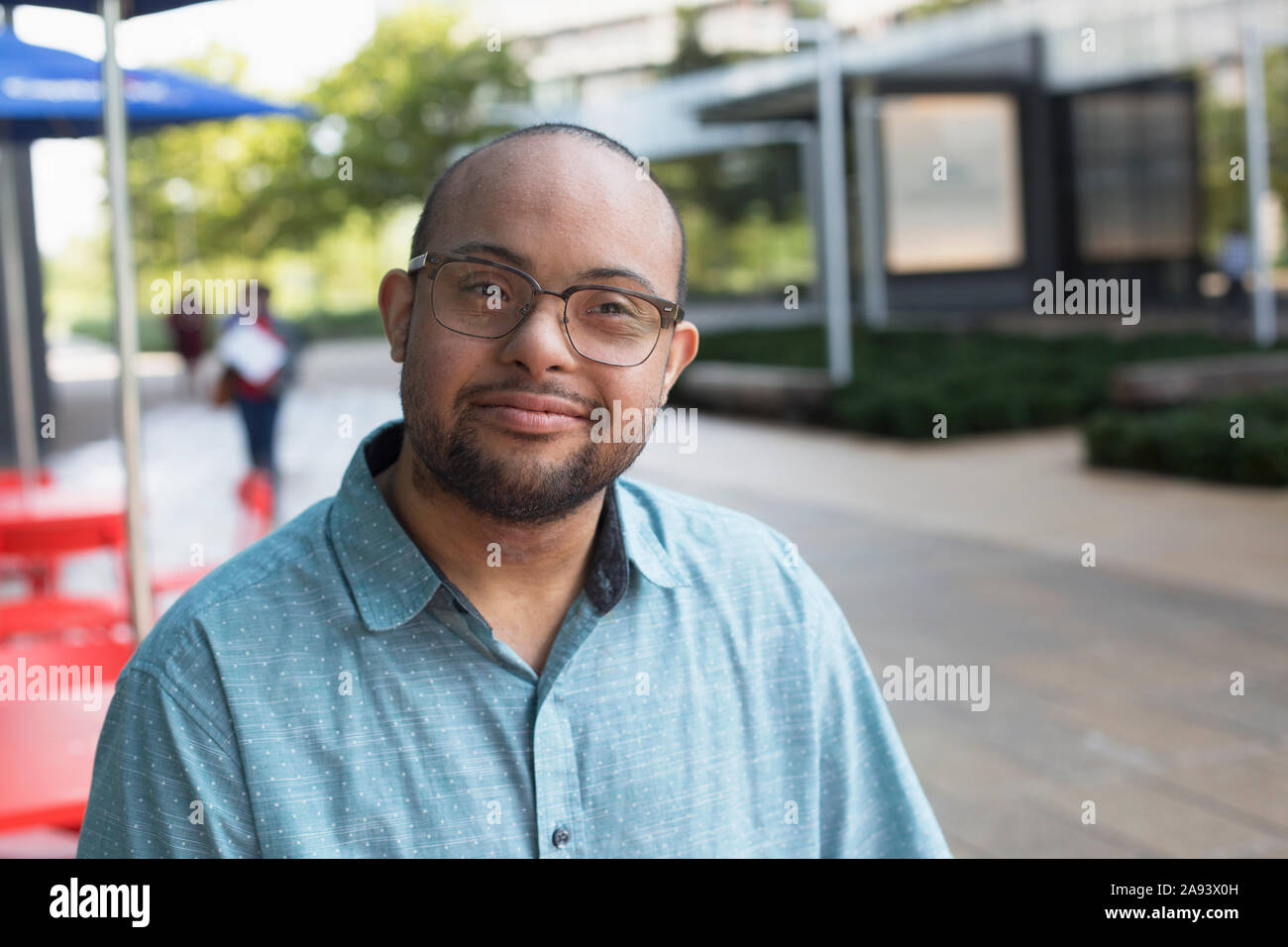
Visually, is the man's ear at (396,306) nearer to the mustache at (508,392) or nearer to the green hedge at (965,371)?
the mustache at (508,392)

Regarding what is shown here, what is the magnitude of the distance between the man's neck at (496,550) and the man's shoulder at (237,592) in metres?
0.11

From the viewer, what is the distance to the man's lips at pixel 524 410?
157 centimetres

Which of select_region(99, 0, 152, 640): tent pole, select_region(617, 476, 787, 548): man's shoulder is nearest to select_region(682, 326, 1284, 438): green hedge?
select_region(99, 0, 152, 640): tent pole

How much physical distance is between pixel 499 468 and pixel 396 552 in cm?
15

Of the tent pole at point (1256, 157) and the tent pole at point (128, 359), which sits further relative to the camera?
the tent pole at point (1256, 157)

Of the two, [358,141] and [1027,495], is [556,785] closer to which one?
[1027,495]

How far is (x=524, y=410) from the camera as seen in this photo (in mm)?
1569

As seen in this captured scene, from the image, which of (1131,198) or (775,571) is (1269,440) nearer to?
(775,571)

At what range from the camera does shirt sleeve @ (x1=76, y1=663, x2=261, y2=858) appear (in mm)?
1436

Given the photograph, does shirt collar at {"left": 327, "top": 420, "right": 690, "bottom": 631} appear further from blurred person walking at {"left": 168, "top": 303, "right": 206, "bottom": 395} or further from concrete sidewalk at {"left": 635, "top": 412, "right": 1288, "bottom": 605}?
blurred person walking at {"left": 168, "top": 303, "right": 206, "bottom": 395}
